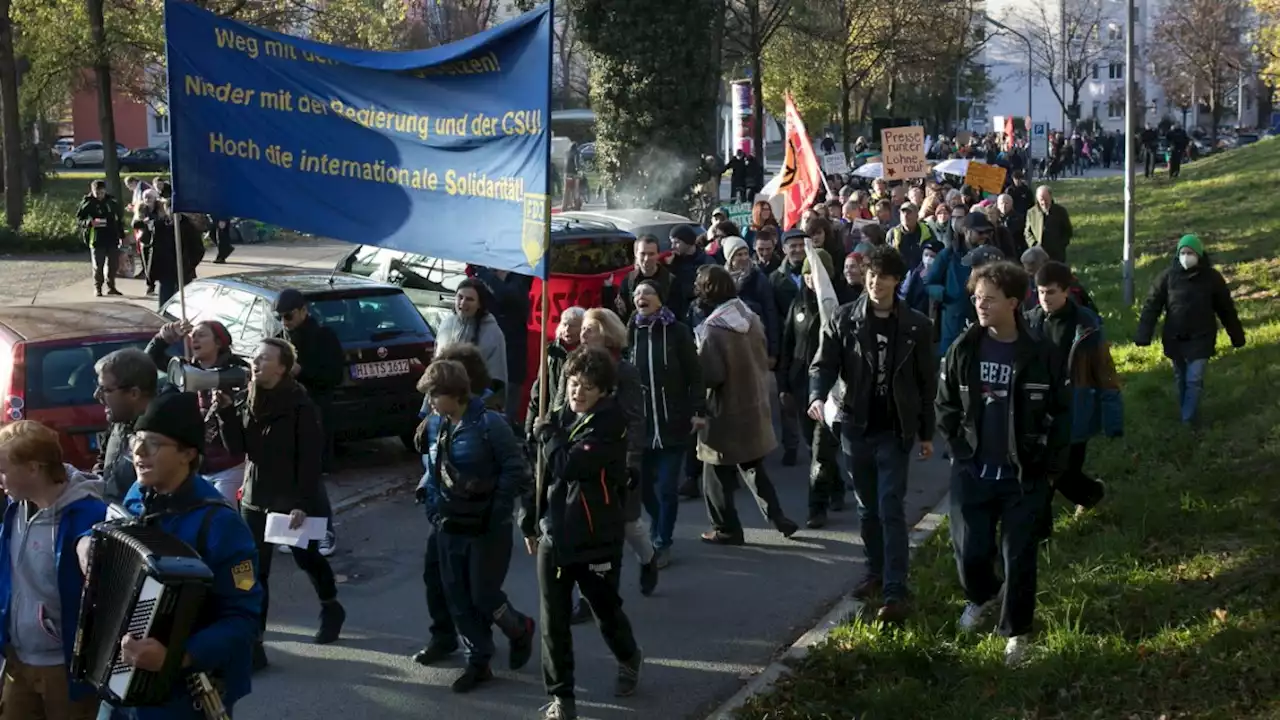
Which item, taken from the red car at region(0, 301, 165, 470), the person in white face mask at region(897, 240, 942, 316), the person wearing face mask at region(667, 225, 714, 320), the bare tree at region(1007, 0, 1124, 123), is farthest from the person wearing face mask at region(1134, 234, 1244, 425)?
the bare tree at region(1007, 0, 1124, 123)

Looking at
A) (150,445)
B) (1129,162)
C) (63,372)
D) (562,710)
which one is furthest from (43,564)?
(1129,162)

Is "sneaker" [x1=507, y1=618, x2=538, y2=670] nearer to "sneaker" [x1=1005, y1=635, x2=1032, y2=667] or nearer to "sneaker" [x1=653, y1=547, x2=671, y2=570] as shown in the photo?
"sneaker" [x1=653, y1=547, x2=671, y2=570]

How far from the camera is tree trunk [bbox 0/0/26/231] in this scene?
29078 mm

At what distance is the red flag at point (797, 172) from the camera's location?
17469mm

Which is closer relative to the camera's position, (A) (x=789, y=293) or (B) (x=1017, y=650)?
(B) (x=1017, y=650)

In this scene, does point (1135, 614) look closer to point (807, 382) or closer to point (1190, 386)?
point (807, 382)

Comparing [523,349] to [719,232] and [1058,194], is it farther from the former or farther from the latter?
[1058,194]

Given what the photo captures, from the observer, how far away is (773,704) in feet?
21.2

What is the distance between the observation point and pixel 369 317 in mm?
12070

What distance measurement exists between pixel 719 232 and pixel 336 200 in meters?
6.53

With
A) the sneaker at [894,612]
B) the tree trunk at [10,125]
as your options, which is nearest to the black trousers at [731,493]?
the sneaker at [894,612]

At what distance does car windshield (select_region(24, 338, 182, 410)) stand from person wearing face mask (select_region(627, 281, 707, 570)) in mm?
3440

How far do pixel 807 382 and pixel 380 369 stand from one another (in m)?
3.57

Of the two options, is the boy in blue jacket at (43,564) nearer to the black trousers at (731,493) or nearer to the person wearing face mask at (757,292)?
the black trousers at (731,493)
